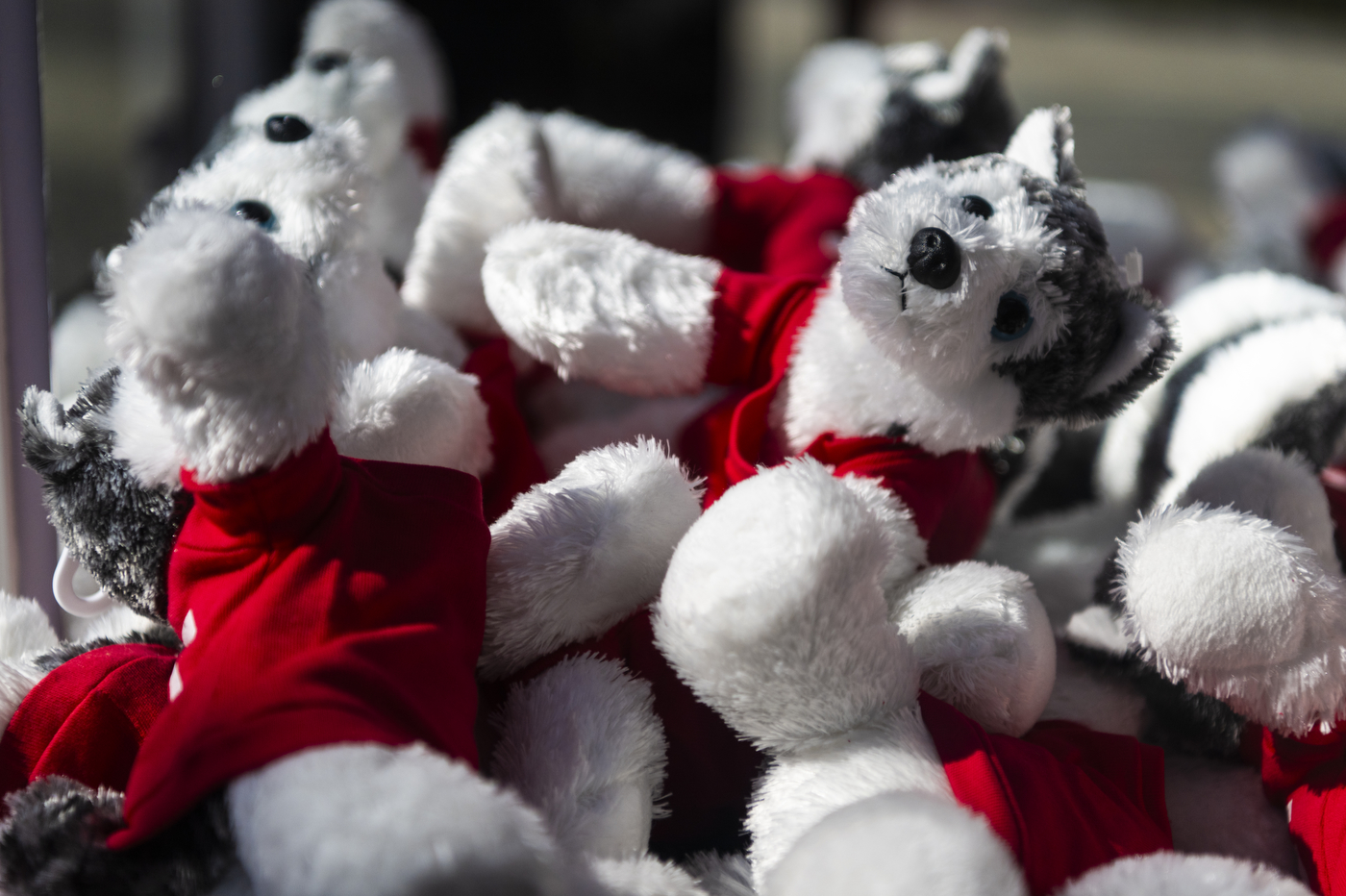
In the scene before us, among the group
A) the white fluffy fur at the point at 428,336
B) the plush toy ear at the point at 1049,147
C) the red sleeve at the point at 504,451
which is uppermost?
the plush toy ear at the point at 1049,147

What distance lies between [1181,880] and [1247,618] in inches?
4.8

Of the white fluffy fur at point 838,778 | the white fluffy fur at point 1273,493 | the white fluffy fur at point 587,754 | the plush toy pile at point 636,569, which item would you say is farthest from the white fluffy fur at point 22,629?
the white fluffy fur at point 1273,493

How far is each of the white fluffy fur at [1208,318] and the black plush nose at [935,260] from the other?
32cm

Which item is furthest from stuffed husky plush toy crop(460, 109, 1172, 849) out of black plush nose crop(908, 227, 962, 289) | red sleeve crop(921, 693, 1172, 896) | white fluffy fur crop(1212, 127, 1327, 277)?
white fluffy fur crop(1212, 127, 1327, 277)

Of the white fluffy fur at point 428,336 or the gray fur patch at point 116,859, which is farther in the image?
the white fluffy fur at point 428,336

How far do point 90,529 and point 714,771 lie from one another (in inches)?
11.1

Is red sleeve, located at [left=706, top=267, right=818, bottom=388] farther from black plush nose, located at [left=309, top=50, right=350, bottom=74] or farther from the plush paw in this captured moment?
black plush nose, located at [left=309, top=50, right=350, bottom=74]

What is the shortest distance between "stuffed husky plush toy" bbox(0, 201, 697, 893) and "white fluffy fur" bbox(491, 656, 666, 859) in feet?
0.14

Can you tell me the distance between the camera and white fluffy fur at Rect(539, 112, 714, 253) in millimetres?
677

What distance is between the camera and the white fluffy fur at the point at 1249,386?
2.02 feet

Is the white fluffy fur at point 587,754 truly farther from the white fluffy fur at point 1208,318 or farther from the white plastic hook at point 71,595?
the white fluffy fur at point 1208,318

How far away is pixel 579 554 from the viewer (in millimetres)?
434

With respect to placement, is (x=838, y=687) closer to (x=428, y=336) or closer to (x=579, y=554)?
(x=579, y=554)

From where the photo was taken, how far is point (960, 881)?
317mm
